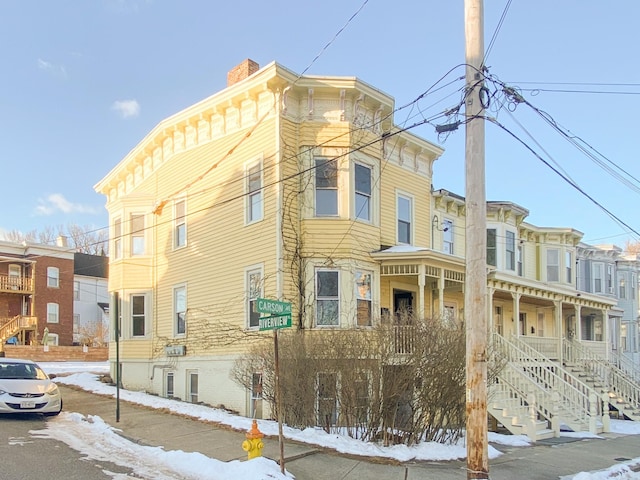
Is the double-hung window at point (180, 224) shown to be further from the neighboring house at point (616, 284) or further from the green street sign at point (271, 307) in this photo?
the neighboring house at point (616, 284)

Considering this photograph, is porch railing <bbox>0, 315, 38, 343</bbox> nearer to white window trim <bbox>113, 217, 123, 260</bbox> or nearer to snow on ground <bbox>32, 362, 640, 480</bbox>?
white window trim <bbox>113, 217, 123, 260</bbox>

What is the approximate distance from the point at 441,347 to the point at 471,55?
5243mm

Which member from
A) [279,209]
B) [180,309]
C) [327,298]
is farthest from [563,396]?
[180,309]

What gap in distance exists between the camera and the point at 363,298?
15.9 m

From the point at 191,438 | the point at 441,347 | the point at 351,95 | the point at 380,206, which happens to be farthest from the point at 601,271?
the point at 191,438

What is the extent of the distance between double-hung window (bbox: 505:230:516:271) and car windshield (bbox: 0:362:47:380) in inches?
700

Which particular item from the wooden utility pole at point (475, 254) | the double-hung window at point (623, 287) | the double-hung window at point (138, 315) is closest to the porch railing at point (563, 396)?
the wooden utility pole at point (475, 254)

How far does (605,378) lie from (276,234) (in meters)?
14.1

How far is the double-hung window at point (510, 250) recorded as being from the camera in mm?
24375

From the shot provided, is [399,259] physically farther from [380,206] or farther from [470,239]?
[470,239]

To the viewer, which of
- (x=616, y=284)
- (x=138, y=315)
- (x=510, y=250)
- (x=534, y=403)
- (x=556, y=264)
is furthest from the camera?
(x=616, y=284)

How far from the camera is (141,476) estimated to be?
868cm

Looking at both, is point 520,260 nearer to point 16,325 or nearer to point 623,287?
point 623,287

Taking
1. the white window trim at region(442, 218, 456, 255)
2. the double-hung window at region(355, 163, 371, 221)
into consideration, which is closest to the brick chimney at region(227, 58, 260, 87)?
the double-hung window at region(355, 163, 371, 221)
